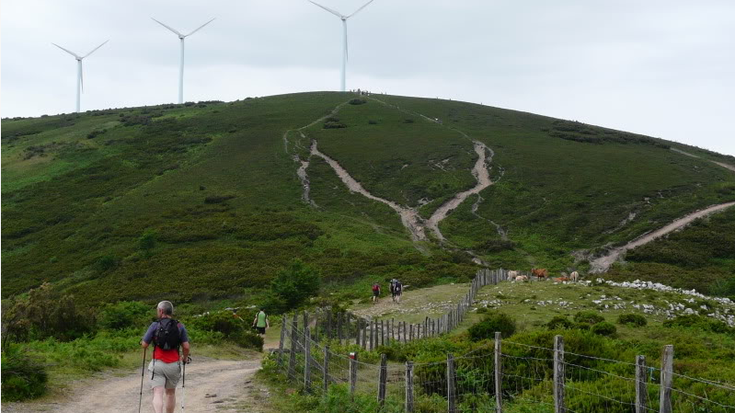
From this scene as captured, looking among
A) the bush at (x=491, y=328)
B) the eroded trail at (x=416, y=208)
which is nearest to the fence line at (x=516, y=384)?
the bush at (x=491, y=328)

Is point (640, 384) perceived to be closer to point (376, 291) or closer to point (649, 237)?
point (376, 291)

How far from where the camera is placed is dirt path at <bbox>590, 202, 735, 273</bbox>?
227 ft

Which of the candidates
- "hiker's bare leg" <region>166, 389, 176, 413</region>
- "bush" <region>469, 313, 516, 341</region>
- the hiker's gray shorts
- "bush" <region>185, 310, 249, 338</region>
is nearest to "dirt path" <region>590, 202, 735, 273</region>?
"bush" <region>469, 313, 516, 341</region>

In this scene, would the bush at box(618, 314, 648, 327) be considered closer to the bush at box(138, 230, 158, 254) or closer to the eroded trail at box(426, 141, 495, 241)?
the eroded trail at box(426, 141, 495, 241)

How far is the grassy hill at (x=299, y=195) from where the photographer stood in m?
63.6

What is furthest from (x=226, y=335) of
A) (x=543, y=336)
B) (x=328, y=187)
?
(x=328, y=187)

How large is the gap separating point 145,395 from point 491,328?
13.2 m

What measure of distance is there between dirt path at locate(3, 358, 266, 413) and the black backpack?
125 inches

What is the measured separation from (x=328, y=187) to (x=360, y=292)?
45.7 meters

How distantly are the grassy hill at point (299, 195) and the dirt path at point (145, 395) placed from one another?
106 ft

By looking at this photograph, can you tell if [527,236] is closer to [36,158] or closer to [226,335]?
[226,335]

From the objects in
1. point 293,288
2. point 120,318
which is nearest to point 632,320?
point 293,288

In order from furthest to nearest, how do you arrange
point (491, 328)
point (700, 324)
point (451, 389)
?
point (700, 324)
point (491, 328)
point (451, 389)

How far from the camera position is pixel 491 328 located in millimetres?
25047
